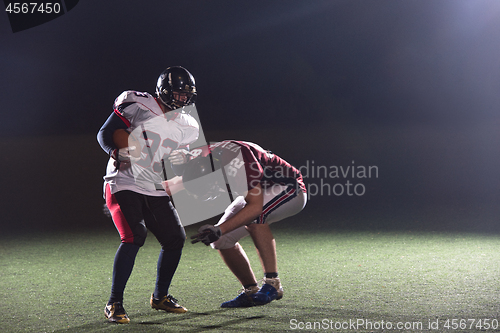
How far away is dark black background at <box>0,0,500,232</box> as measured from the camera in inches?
321

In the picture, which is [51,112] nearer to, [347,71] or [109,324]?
[347,71]

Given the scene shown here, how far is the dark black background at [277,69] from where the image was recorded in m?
8.15

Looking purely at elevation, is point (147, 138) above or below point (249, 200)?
above

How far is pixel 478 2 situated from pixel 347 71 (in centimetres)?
252

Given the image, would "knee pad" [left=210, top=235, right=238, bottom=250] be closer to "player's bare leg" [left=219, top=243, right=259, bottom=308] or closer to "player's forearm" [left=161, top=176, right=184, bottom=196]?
"player's bare leg" [left=219, top=243, right=259, bottom=308]

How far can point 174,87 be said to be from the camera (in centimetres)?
230

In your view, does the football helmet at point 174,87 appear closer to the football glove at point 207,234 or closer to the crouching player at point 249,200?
the crouching player at point 249,200

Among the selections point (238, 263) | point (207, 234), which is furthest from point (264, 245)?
point (207, 234)

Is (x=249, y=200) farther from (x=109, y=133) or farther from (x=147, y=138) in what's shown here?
(x=109, y=133)

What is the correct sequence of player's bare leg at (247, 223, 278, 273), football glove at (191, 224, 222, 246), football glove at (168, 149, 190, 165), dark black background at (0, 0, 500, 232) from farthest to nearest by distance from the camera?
dark black background at (0, 0, 500, 232)
player's bare leg at (247, 223, 278, 273)
football glove at (168, 149, 190, 165)
football glove at (191, 224, 222, 246)

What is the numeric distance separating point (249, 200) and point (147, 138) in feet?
2.02

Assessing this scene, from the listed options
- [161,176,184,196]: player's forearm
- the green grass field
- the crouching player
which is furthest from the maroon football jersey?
the green grass field

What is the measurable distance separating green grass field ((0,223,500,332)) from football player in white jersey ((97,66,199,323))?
20 cm

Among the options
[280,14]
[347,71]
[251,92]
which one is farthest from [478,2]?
[251,92]
